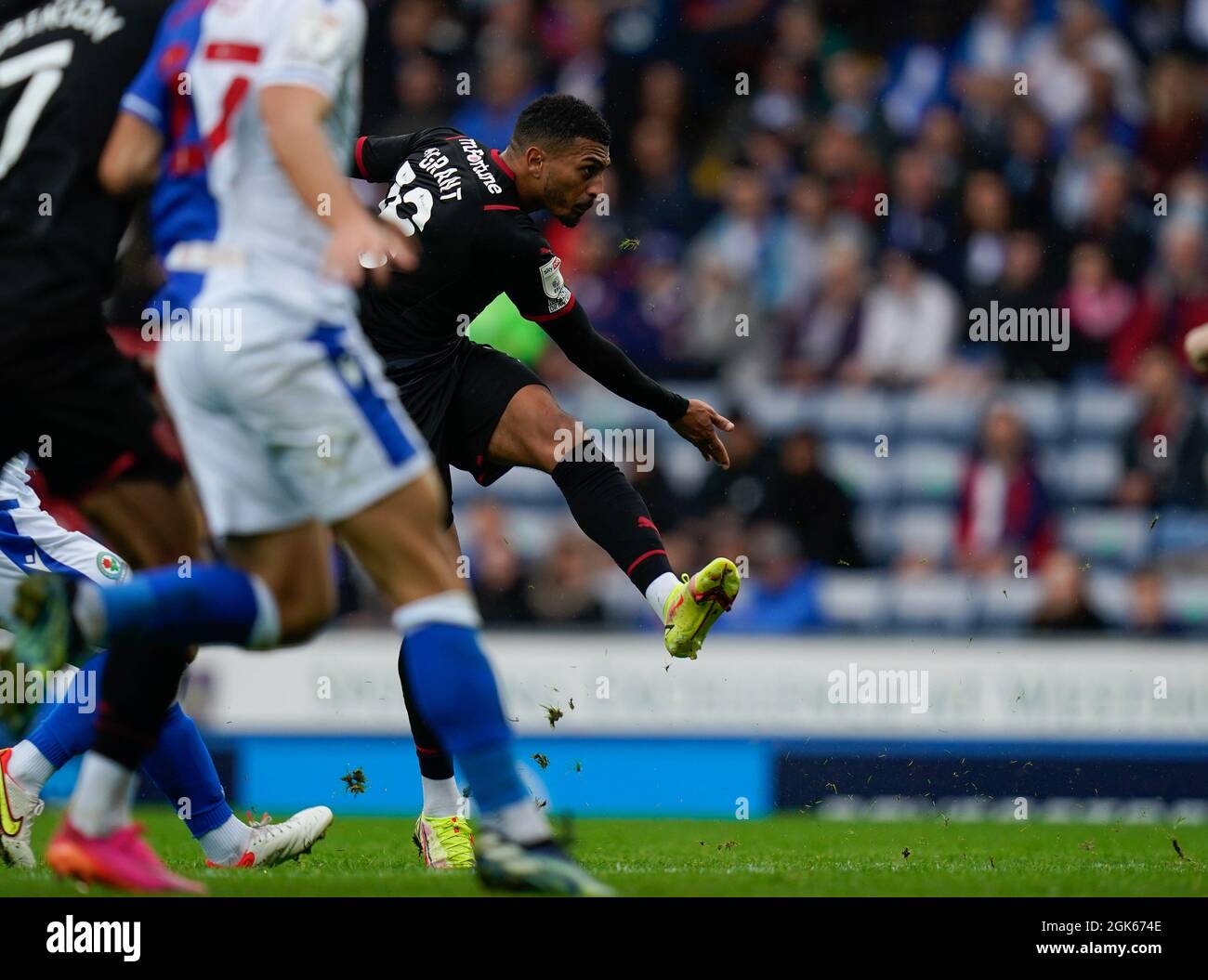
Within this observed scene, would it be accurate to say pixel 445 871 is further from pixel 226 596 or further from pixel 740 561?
pixel 740 561

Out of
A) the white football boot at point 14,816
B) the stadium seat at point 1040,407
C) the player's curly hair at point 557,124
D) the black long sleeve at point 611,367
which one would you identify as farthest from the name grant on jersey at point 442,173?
the stadium seat at point 1040,407

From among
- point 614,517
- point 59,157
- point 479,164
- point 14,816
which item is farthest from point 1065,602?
point 59,157

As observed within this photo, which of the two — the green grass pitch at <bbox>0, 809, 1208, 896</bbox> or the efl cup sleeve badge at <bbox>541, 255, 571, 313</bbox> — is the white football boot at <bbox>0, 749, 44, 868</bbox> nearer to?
the green grass pitch at <bbox>0, 809, 1208, 896</bbox>

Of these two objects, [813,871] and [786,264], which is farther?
[786,264]

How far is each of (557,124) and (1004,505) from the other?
5.53 metres

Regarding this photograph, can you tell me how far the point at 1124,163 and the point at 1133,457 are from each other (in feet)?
8.24

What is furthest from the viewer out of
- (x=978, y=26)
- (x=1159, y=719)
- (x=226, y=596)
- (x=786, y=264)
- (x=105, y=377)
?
(x=978, y=26)

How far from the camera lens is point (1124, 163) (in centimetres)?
1217

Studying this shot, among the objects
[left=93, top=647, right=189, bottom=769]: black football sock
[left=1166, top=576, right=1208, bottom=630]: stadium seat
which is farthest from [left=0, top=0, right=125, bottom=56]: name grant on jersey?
[left=1166, top=576, right=1208, bottom=630]: stadium seat

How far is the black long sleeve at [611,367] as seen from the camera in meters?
6.07

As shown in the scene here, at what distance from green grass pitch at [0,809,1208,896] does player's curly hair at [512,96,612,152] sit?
241 centimetres

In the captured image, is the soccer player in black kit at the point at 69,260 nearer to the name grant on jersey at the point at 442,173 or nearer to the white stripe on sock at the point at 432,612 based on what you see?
the white stripe on sock at the point at 432,612

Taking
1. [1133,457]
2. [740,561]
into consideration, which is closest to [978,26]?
[1133,457]

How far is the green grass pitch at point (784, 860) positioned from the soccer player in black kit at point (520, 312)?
790 millimetres
